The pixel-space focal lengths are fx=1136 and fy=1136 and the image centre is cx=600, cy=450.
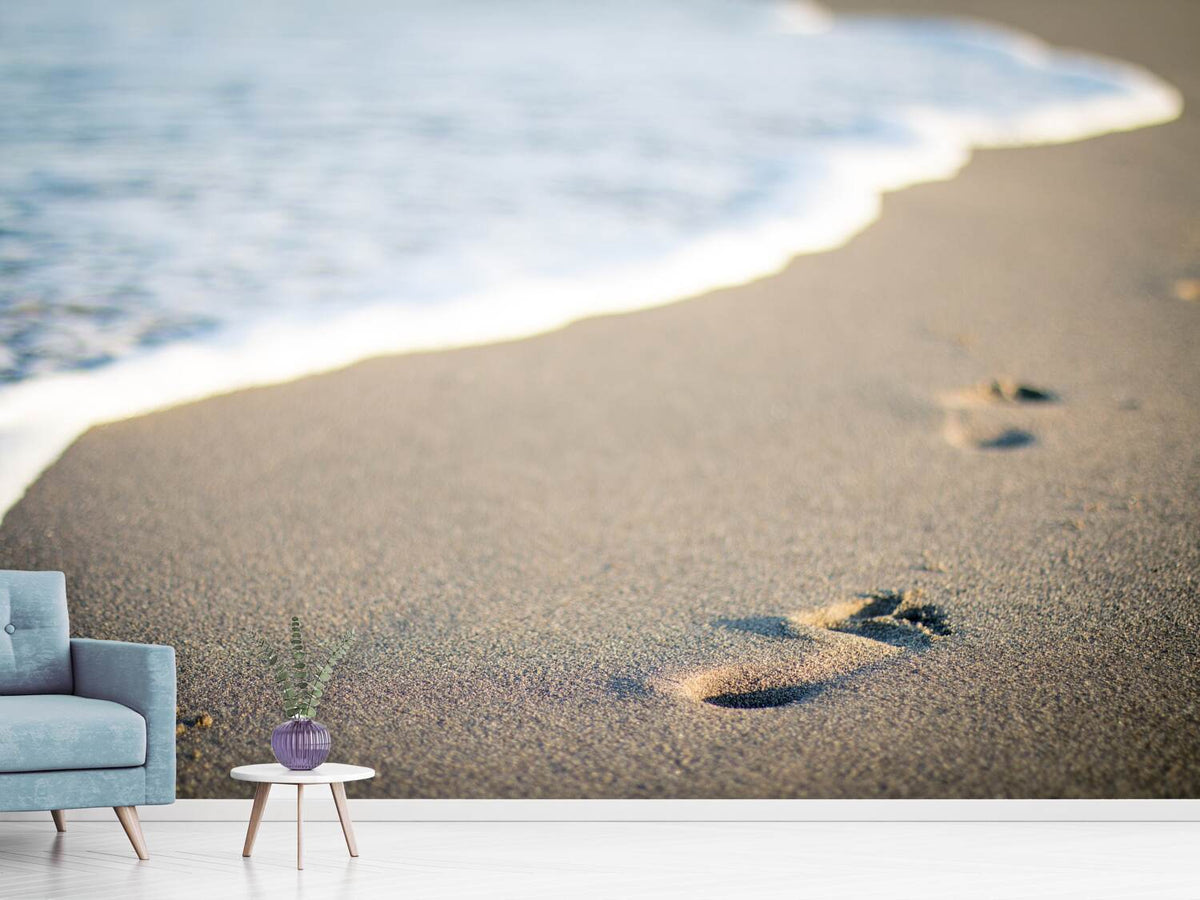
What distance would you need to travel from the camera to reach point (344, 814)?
6.26 feet

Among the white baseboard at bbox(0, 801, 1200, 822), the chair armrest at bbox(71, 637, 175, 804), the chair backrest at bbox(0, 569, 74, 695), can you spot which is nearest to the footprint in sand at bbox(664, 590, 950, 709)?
the white baseboard at bbox(0, 801, 1200, 822)

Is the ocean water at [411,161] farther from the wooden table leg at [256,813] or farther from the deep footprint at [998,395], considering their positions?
the wooden table leg at [256,813]

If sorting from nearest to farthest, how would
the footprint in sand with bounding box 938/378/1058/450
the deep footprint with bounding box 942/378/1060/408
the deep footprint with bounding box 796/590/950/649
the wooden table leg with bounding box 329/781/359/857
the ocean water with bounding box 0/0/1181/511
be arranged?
the wooden table leg with bounding box 329/781/359/857
the deep footprint with bounding box 796/590/950/649
the footprint in sand with bounding box 938/378/1058/450
the deep footprint with bounding box 942/378/1060/408
the ocean water with bounding box 0/0/1181/511

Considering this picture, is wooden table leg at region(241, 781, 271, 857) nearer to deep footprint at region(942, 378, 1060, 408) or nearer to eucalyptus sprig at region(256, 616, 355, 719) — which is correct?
eucalyptus sprig at region(256, 616, 355, 719)

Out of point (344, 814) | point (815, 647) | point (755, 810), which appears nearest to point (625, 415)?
point (815, 647)

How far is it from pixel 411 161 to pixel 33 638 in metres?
2.58

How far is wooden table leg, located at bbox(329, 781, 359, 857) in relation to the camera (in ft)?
6.15

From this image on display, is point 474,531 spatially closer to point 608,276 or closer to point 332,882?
point 332,882

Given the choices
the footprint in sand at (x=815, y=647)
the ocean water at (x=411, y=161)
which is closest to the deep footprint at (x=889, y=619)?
the footprint in sand at (x=815, y=647)

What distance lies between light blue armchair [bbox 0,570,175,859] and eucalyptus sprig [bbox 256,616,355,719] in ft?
0.65

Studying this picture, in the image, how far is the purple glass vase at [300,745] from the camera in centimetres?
183

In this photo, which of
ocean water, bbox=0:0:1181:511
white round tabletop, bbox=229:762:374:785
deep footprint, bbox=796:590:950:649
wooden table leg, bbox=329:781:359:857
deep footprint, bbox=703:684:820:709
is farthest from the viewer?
ocean water, bbox=0:0:1181:511

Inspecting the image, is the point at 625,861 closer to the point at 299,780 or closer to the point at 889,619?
the point at 299,780

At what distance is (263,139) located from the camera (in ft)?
13.8
